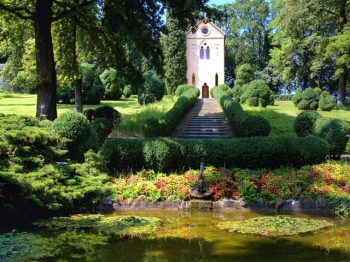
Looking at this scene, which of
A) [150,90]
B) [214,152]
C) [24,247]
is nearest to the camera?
[24,247]

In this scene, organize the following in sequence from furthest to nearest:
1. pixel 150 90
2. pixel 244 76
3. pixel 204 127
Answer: pixel 244 76, pixel 150 90, pixel 204 127

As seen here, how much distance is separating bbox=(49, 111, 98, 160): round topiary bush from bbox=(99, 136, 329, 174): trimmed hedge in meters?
0.65

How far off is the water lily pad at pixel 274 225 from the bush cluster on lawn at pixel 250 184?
5.51ft

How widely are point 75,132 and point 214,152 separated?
4262 millimetres

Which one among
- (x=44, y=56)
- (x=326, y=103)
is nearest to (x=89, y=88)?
(x=44, y=56)

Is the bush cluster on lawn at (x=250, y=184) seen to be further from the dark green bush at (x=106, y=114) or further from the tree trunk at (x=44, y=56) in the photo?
the dark green bush at (x=106, y=114)

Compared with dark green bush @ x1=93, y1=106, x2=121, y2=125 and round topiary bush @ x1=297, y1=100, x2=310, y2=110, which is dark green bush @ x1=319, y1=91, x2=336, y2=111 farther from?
dark green bush @ x1=93, y1=106, x2=121, y2=125

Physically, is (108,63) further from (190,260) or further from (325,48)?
(325,48)

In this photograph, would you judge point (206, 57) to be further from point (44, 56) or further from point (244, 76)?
point (44, 56)

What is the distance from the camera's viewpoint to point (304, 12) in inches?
1203

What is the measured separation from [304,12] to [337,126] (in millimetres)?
20496

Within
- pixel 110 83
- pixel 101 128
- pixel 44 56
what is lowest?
pixel 101 128

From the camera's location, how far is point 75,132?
1189 cm

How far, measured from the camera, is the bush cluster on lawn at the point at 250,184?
10320mm
